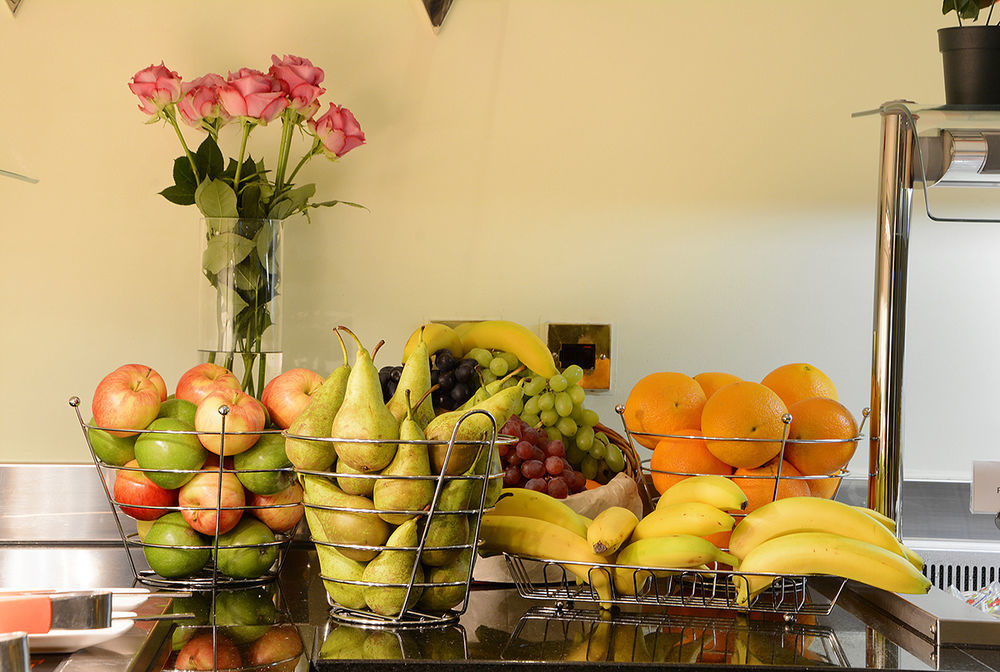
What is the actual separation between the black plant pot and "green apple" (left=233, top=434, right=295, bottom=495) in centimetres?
83

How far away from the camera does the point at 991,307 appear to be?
4.70 ft

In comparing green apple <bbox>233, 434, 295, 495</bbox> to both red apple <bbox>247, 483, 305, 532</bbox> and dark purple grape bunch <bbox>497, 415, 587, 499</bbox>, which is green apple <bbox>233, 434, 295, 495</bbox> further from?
dark purple grape bunch <bbox>497, 415, 587, 499</bbox>

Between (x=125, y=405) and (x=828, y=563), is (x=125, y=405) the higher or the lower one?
the higher one

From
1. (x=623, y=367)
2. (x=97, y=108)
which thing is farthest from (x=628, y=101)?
(x=97, y=108)

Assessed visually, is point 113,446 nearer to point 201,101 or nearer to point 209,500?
point 209,500

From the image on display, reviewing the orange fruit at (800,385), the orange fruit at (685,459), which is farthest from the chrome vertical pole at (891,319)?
the orange fruit at (685,459)

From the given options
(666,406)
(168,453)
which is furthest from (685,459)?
(168,453)

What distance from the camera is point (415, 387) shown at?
80cm

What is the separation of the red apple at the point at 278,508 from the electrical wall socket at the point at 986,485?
942mm

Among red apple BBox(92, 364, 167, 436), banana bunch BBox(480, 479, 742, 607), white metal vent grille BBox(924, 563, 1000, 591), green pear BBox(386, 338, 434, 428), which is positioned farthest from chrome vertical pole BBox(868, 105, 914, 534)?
red apple BBox(92, 364, 167, 436)

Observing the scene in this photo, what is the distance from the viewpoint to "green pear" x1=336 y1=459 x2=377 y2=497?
747 mm

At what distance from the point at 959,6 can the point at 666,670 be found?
0.81 meters

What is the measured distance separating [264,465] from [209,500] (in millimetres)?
56

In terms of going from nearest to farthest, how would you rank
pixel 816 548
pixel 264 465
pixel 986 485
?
1. pixel 816 548
2. pixel 264 465
3. pixel 986 485
